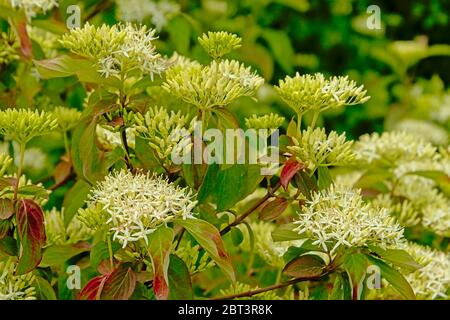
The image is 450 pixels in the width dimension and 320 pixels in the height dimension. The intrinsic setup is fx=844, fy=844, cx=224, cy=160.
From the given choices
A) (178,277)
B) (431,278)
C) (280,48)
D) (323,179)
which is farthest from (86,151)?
(280,48)

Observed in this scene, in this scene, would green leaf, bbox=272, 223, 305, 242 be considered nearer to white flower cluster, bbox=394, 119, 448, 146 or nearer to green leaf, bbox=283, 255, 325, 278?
green leaf, bbox=283, 255, 325, 278

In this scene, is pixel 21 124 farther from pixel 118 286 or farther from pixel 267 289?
pixel 267 289

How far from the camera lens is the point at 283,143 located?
3.70ft

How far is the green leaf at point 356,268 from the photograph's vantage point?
101 centimetres

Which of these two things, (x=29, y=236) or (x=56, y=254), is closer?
(x=29, y=236)

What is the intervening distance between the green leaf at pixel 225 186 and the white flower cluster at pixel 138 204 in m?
0.08

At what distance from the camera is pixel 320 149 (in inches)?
42.3

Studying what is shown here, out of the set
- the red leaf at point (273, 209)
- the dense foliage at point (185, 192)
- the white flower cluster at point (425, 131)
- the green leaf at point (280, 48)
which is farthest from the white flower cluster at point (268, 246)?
the green leaf at point (280, 48)

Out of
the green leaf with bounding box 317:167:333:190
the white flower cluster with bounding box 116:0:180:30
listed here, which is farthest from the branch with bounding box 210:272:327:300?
the white flower cluster with bounding box 116:0:180:30

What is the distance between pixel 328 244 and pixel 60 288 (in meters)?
0.42

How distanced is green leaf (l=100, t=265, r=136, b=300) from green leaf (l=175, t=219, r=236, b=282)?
100 mm

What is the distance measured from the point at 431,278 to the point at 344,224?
343mm
